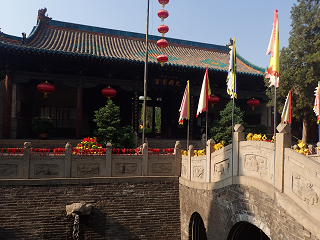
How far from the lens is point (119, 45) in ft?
46.3

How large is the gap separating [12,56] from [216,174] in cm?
973

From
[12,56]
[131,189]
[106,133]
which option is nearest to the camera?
[131,189]

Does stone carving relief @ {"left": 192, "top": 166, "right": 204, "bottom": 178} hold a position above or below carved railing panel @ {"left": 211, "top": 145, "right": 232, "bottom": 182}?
below

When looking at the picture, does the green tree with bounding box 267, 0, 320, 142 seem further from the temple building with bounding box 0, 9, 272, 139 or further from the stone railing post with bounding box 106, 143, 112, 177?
the stone railing post with bounding box 106, 143, 112, 177

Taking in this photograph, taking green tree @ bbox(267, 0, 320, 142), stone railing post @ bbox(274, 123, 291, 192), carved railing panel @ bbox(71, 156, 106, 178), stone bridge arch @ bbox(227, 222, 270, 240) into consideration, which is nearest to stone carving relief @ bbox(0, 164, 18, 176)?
carved railing panel @ bbox(71, 156, 106, 178)

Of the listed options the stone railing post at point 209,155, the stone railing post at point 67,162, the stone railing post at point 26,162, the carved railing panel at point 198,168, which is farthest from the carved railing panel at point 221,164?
the stone railing post at point 26,162

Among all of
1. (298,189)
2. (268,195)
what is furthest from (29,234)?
(298,189)

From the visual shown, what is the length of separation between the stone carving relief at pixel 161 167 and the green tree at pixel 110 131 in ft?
6.53

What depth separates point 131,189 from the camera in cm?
763

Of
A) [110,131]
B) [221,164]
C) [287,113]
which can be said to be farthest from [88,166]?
[287,113]

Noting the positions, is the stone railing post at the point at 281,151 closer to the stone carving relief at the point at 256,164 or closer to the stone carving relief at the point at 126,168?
the stone carving relief at the point at 256,164

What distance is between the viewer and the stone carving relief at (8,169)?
689 centimetres

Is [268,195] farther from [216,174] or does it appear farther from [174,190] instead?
[174,190]

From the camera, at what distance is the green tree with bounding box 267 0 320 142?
453 inches
